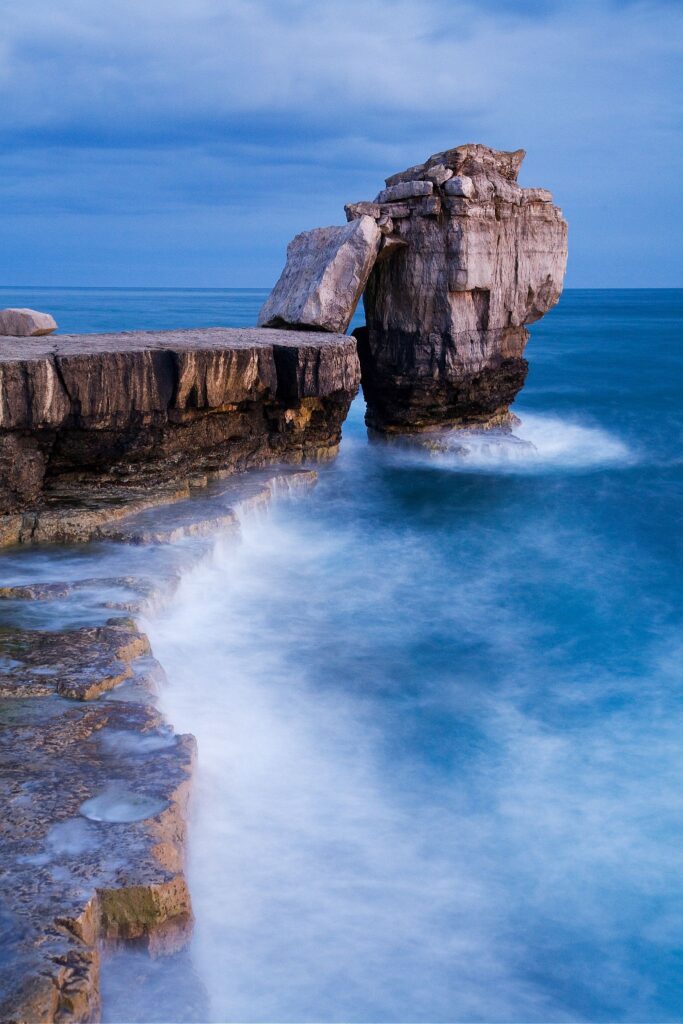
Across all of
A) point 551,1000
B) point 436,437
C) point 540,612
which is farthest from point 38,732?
point 436,437

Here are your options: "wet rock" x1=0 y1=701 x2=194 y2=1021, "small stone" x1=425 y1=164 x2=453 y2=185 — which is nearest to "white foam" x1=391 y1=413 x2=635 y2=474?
"small stone" x1=425 y1=164 x2=453 y2=185

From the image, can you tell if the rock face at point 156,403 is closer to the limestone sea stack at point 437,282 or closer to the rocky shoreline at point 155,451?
the rocky shoreline at point 155,451

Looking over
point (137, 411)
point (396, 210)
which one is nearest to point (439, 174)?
point (396, 210)

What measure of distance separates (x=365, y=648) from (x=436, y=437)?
6.18 m

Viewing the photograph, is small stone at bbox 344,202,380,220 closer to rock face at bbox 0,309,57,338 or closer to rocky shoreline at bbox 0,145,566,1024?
rocky shoreline at bbox 0,145,566,1024

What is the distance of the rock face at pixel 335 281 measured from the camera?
10.6 m

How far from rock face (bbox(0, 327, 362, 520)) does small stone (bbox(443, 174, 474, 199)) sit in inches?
92.9

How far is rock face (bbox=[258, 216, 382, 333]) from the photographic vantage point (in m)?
10.6

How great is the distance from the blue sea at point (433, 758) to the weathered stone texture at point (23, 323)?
277 cm

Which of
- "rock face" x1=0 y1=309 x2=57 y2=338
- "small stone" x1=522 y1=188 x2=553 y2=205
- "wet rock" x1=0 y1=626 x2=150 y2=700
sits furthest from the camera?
"small stone" x1=522 y1=188 x2=553 y2=205

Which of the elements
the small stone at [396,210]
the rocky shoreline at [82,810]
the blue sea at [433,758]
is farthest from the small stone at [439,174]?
the rocky shoreline at [82,810]

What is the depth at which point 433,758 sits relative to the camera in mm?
5223

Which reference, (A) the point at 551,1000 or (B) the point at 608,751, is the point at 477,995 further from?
(B) the point at 608,751

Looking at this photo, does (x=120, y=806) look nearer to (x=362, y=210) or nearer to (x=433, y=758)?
(x=433, y=758)
